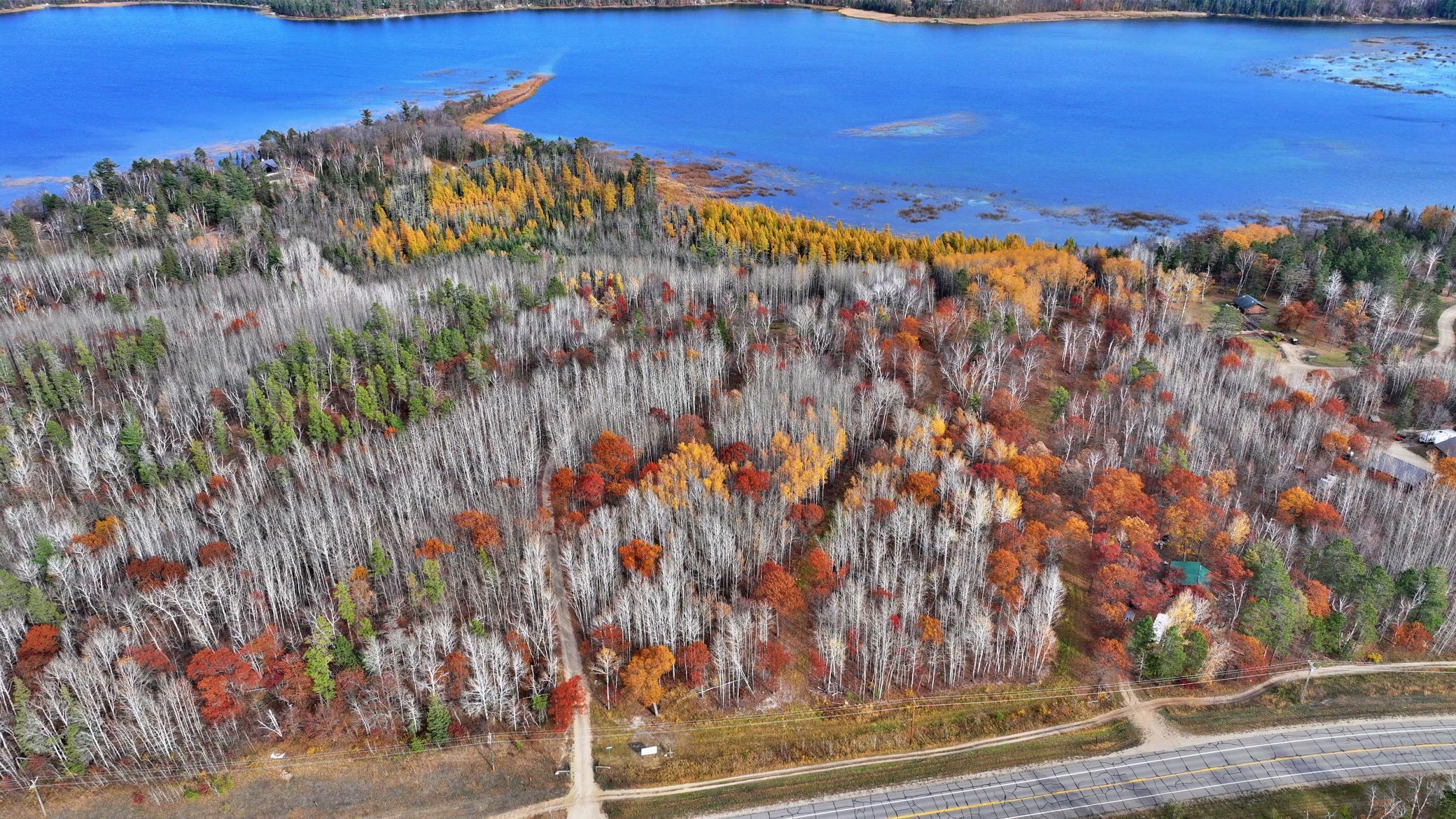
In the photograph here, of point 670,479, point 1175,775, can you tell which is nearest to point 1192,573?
point 1175,775

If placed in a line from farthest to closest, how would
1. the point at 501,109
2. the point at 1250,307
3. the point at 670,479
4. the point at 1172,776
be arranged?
the point at 501,109
the point at 1250,307
the point at 670,479
the point at 1172,776

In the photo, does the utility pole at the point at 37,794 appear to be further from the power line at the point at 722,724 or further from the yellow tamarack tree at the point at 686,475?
the yellow tamarack tree at the point at 686,475

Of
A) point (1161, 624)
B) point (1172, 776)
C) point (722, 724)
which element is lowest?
point (1172, 776)

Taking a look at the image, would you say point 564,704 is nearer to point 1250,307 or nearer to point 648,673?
point 648,673

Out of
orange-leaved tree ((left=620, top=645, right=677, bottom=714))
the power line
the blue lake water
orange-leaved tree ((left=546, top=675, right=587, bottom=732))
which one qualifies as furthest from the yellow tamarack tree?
the blue lake water

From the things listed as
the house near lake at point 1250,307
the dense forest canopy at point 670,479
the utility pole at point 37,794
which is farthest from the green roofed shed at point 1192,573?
the utility pole at point 37,794

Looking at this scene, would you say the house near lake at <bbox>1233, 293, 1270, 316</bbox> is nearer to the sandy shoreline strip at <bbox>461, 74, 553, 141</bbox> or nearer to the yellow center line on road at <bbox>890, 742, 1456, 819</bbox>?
the yellow center line on road at <bbox>890, 742, 1456, 819</bbox>

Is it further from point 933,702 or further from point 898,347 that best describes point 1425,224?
point 933,702
